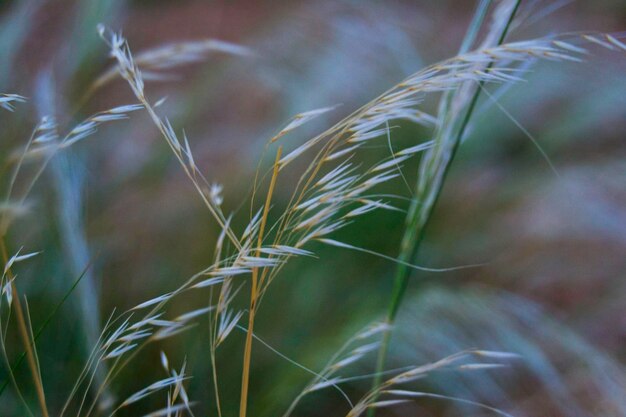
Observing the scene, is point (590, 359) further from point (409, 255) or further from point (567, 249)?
point (567, 249)

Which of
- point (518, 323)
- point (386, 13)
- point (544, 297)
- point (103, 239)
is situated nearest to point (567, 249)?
point (544, 297)

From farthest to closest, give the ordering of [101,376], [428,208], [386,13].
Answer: [386,13]
[101,376]
[428,208]

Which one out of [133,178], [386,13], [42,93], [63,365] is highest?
[386,13]

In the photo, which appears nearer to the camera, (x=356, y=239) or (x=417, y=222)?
(x=417, y=222)

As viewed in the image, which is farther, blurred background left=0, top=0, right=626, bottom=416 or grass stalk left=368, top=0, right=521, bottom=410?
blurred background left=0, top=0, right=626, bottom=416

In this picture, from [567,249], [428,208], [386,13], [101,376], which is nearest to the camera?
[428,208]

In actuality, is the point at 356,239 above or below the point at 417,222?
below

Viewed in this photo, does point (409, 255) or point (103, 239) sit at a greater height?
Answer: point (409, 255)

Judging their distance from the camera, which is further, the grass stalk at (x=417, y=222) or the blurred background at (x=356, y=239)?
the blurred background at (x=356, y=239)
